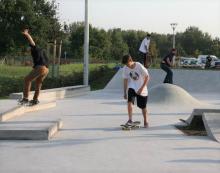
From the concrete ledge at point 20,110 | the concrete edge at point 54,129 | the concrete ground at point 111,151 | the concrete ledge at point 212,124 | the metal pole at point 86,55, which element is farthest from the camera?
the metal pole at point 86,55

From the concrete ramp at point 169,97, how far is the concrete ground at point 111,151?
3.97m

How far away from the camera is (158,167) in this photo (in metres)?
6.73

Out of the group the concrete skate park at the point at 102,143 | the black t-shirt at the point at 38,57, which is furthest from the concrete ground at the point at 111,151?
the black t-shirt at the point at 38,57

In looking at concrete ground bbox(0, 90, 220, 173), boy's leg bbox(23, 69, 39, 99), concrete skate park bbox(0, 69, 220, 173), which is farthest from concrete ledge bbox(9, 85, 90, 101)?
concrete ground bbox(0, 90, 220, 173)

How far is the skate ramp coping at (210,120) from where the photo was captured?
30.8 feet

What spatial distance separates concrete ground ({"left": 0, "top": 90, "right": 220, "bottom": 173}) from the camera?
6672mm

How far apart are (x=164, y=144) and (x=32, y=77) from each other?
181 inches

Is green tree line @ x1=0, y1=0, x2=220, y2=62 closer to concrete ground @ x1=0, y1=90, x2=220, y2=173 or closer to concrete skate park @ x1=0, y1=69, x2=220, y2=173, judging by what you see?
concrete skate park @ x1=0, y1=69, x2=220, y2=173

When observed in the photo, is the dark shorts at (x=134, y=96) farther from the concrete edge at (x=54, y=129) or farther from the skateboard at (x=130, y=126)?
the concrete edge at (x=54, y=129)

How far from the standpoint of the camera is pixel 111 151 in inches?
310

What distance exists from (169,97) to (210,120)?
5.79 metres

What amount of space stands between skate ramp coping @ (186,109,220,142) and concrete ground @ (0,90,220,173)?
0.17 m

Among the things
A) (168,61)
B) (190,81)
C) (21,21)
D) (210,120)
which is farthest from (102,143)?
(21,21)

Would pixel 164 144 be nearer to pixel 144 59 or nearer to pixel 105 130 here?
pixel 105 130
